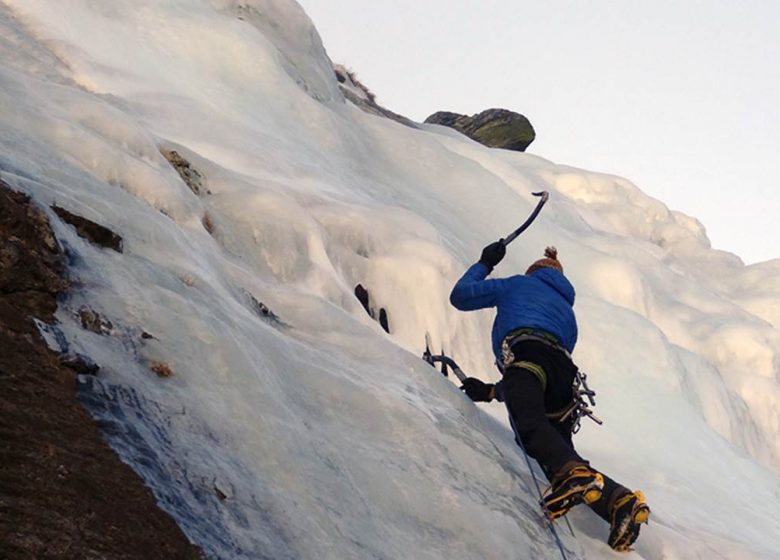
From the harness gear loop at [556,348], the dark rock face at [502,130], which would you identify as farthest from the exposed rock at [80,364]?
the dark rock face at [502,130]

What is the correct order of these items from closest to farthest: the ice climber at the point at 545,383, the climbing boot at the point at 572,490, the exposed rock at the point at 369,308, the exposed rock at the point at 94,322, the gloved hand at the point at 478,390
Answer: the exposed rock at the point at 94,322, the climbing boot at the point at 572,490, the ice climber at the point at 545,383, the gloved hand at the point at 478,390, the exposed rock at the point at 369,308

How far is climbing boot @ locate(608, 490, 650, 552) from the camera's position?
5.34 metres

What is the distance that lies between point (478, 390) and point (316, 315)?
4.48 feet

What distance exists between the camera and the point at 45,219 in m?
4.02

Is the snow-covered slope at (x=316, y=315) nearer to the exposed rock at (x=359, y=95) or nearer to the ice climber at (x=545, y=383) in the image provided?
the ice climber at (x=545, y=383)

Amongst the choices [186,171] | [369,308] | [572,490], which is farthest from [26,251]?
[369,308]

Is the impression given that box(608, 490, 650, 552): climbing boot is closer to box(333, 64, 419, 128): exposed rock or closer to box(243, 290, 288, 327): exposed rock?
box(243, 290, 288, 327): exposed rock

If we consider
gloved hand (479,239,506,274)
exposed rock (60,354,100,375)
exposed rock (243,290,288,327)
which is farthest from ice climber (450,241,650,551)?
exposed rock (60,354,100,375)

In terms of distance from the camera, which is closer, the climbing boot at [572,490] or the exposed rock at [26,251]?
the exposed rock at [26,251]

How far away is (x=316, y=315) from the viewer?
649 cm

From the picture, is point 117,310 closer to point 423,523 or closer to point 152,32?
point 423,523

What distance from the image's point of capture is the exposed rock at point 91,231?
4426 millimetres

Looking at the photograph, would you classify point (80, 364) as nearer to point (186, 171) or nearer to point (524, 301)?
point (524, 301)

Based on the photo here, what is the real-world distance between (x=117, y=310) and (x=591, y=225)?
2022 cm
